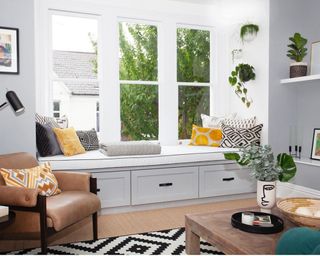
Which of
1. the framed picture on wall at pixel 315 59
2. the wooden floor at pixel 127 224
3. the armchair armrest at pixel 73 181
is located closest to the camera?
the wooden floor at pixel 127 224

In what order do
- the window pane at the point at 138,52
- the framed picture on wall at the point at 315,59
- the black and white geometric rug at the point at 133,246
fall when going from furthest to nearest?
1. the window pane at the point at 138,52
2. the framed picture on wall at the point at 315,59
3. the black and white geometric rug at the point at 133,246

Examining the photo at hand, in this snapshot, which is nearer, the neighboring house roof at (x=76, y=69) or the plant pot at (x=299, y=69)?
the plant pot at (x=299, y=69)

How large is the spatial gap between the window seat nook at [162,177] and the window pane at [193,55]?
1.33 meters

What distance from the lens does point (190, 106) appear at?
4797 millimetres

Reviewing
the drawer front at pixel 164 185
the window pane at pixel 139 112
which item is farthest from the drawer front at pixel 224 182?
the window pane at pixel 139 112

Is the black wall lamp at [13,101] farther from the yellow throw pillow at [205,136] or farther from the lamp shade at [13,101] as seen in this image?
Result: the yellow throw pillow at [205,136]

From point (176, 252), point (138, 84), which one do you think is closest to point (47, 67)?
point (138, 84)

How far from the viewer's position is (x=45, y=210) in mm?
2180

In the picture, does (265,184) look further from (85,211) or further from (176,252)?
(85,211)

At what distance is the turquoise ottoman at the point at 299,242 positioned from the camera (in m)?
1.33

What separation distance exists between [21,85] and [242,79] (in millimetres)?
2813

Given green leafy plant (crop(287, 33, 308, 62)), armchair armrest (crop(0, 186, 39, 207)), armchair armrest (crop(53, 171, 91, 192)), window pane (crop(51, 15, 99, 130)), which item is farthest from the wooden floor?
green leafy plant (crop(287, 33, 308, 62))

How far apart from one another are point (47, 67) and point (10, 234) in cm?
222

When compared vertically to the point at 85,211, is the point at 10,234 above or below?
below
